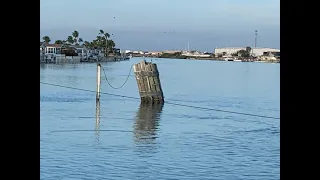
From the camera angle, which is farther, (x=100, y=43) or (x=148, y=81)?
(x=100, y=43)

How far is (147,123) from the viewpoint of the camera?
16781 millimetres

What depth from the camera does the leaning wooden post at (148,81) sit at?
71.8ft

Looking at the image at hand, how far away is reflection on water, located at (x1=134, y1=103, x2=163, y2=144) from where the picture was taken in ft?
42.5

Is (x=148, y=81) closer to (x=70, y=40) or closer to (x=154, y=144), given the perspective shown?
(x=154, y=144)

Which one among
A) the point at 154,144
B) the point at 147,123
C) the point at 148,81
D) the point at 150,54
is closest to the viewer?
the point at 154,144

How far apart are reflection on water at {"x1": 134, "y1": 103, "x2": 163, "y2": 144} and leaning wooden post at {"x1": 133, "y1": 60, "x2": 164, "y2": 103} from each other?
559 millimetres

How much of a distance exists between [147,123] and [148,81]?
568cm

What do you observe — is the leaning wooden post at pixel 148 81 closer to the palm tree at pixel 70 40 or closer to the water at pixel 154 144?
the water at pixel 154 144

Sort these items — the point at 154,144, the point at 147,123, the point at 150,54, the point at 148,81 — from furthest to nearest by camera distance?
the point at 150,54, the point at 148,81, the point at 147,123, the point at 154,144

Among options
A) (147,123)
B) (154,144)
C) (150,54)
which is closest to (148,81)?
(147,123)

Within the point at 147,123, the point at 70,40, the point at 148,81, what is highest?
the point at 70,40

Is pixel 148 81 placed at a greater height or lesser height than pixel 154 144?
greater

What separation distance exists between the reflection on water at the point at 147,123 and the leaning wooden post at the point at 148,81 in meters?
0.56
